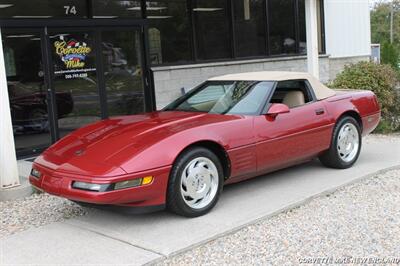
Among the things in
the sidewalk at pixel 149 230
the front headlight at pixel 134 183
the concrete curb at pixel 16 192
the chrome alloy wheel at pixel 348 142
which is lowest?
the sidewalk at pixel 149 230

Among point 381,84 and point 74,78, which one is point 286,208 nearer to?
point 74,78

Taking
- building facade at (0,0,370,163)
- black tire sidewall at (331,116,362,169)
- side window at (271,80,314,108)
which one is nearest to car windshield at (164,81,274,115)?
side window at (271,80,314,108)

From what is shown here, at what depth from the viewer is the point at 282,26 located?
13.5m

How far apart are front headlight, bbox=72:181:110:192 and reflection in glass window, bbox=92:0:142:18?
5.68m

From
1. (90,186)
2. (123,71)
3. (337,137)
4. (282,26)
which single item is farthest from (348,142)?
(282,26)

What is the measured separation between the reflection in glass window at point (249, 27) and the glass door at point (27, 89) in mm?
5019

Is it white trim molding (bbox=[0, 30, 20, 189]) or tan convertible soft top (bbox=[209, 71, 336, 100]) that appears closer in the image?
white trim molding (bbox=[0, 30, 20, 189])

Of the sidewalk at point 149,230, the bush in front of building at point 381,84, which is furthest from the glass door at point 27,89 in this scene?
the bush in front of building at point 381,84

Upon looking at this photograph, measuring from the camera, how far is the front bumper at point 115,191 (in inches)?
176

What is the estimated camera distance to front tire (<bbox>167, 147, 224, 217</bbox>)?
4.86 meters

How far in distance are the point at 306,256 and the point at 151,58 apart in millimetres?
7070

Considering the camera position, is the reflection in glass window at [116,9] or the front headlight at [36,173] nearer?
the front headlight at [36,173]

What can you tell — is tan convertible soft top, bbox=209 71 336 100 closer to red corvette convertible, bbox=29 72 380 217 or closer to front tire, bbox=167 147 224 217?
red corvette convertible, bbox=29 72 380 217

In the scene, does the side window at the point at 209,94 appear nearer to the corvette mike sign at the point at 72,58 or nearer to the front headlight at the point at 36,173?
the front headlight at the point at 36,173
